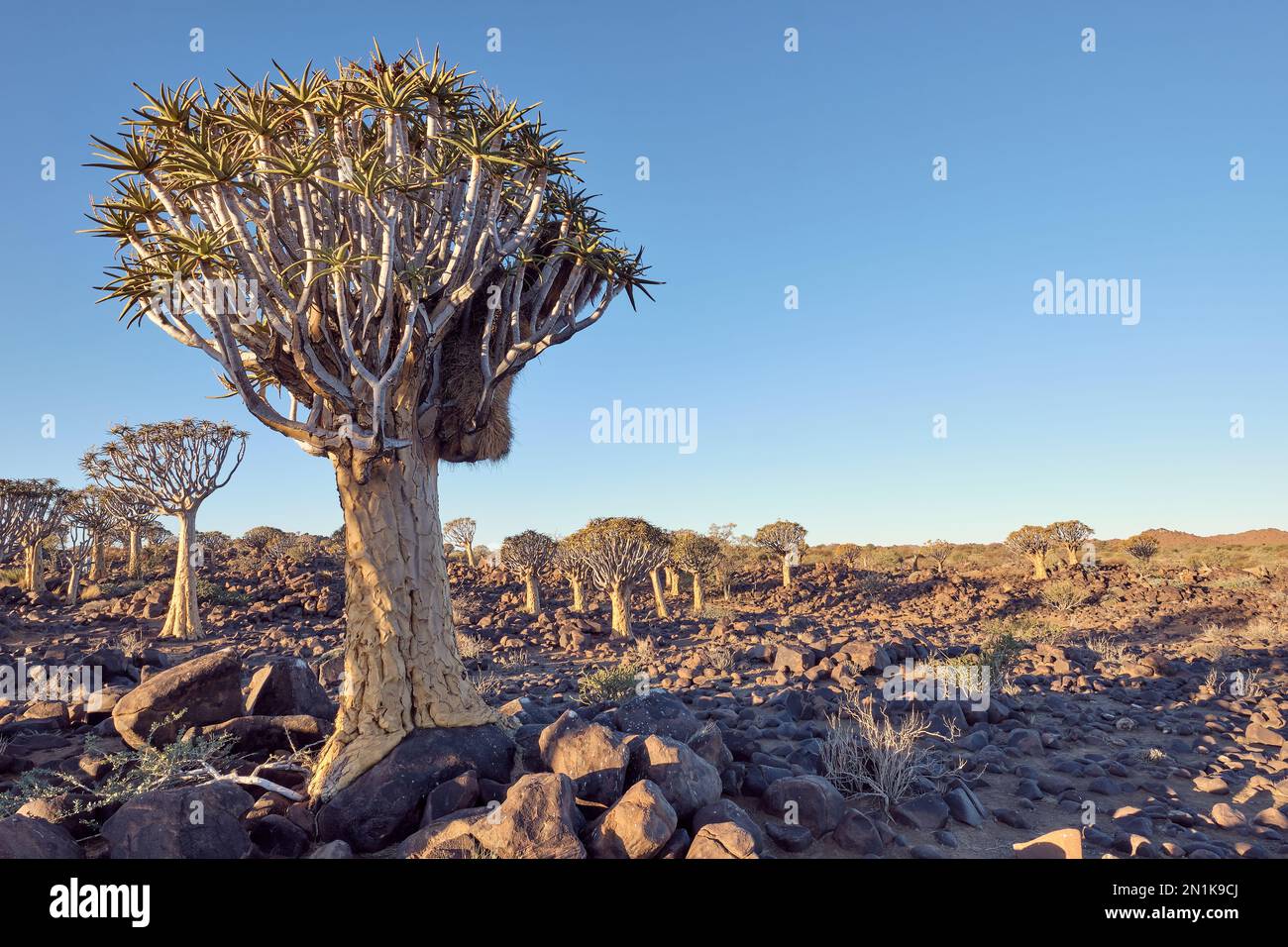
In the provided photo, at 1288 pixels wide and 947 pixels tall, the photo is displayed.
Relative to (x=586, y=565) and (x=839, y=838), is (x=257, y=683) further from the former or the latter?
(x=586, y=565)

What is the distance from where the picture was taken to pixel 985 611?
71.5 feet

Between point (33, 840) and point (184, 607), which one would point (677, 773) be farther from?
point (184, 607)

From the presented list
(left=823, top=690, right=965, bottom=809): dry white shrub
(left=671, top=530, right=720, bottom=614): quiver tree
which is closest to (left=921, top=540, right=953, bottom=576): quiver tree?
(left=671, top=530, right=720, bottom=614): quiver tree

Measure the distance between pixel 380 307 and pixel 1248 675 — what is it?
1439 centimetres

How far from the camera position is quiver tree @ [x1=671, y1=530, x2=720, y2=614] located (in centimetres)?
2469

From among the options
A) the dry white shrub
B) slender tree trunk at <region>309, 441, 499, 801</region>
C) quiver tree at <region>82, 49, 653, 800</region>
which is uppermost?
quiver tree at <region>82, 49, 653, 800</region>

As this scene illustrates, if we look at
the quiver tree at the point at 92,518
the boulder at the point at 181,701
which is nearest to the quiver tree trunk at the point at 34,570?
the quiver tree at the point at 92,518

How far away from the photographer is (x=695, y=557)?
24766 millimetres

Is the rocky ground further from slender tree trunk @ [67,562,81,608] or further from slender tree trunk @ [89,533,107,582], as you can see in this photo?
slender tree trunk @ [89,533,107,582]

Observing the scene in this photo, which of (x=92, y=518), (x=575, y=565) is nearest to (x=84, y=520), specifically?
(x=92, y=518)

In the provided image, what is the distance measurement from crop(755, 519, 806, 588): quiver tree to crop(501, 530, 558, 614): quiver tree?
10.4m

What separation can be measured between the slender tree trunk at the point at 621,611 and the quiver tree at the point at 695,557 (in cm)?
443

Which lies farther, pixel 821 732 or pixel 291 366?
pixel 821 732
